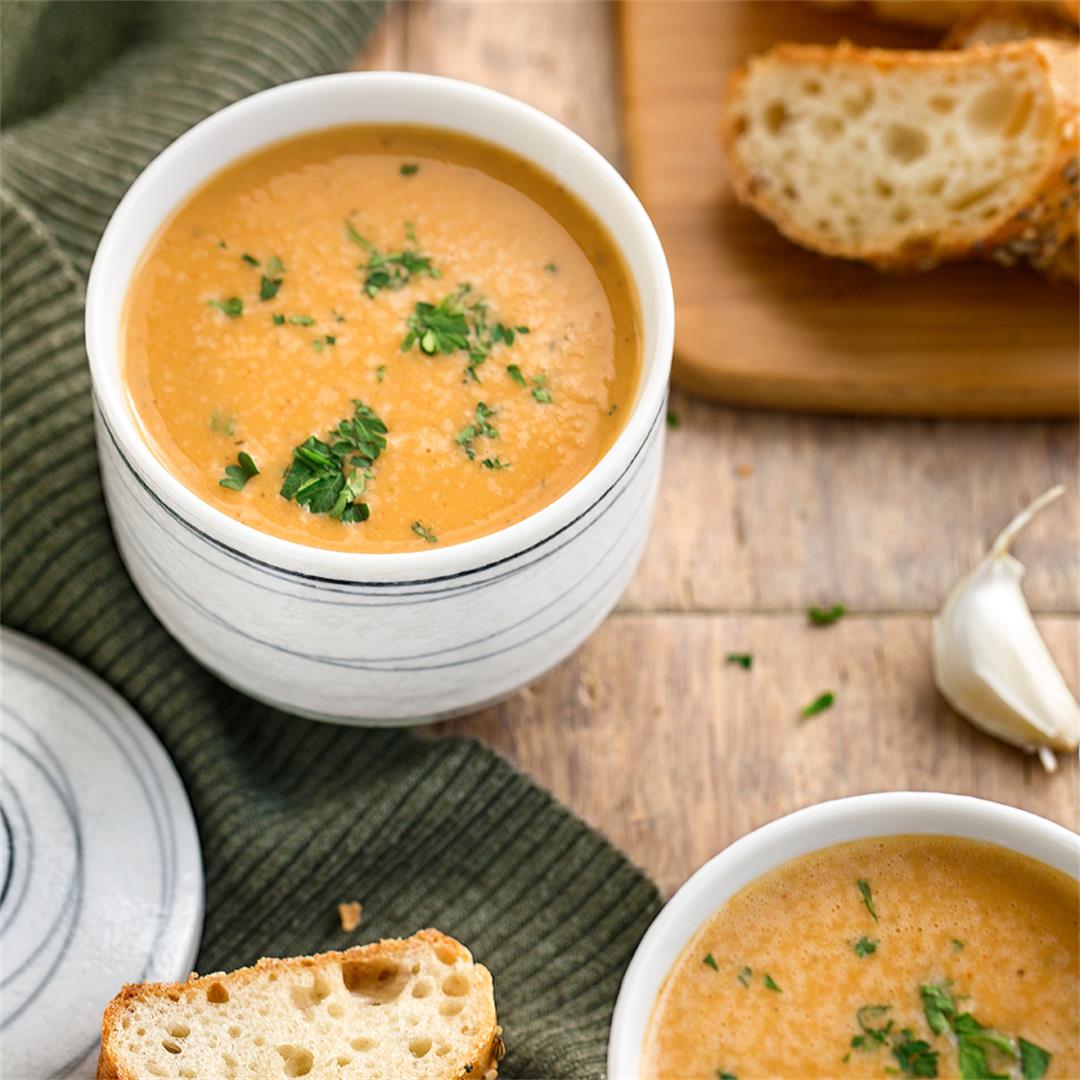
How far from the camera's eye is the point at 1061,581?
6.81 feet

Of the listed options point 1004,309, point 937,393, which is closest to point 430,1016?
point 937,393

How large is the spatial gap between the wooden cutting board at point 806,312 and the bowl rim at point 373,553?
1.64 feet

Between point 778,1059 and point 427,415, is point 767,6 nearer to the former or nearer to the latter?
point 427,415

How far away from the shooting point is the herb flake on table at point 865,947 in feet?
5.02

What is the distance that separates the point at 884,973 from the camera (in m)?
1.52

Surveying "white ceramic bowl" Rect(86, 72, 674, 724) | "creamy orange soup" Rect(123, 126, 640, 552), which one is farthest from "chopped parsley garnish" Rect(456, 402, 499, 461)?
"white ceramic bowl" Rect(86, 72, 674, 724)

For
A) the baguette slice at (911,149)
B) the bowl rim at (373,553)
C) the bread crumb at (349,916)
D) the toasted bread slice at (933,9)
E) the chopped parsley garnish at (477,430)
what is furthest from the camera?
the toasted bread slice at (933,9)

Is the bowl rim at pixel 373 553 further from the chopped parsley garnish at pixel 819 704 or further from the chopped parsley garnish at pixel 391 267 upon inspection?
the chopped parsley garnish at pixel 819 704

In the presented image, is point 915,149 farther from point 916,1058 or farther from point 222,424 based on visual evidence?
point 916,1058

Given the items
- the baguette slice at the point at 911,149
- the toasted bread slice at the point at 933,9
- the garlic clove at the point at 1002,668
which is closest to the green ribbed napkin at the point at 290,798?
the garlic clove at the point at 1002,668

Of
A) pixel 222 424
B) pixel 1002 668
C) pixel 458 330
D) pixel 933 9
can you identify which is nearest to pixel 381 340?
pixel 458 330

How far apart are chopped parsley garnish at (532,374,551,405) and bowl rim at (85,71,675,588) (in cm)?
8

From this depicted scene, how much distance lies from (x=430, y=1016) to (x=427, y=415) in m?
0.59

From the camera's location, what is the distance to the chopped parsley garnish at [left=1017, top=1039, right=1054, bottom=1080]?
1.49m
